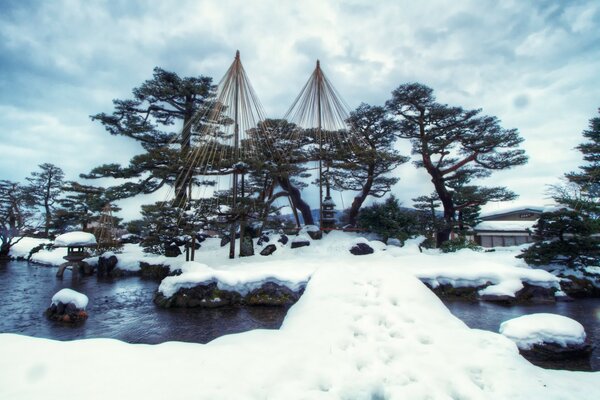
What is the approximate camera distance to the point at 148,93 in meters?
17.9

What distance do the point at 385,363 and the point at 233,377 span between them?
207cm

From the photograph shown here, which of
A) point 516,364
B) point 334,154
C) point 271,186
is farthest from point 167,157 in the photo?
point 516,364

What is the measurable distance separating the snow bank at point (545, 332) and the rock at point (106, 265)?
17.2m

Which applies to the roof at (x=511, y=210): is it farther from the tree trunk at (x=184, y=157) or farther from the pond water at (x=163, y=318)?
the tree trunk at (x=184, y=157)

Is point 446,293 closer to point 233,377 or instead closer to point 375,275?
point 375,275

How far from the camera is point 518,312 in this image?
7664 millimetres

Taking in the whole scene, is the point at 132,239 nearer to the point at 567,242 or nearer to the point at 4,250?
the point at 4,250

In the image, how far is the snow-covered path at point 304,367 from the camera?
2889 mm

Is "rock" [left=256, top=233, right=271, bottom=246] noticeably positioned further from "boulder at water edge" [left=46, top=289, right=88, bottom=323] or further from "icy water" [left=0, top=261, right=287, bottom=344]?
"boulder at water edge" [left=46, top=289, right=88, bottom=323]

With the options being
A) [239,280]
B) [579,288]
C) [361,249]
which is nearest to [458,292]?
[579,288]

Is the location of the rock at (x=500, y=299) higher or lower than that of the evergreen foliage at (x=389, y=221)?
lower

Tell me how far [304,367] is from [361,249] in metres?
10.4

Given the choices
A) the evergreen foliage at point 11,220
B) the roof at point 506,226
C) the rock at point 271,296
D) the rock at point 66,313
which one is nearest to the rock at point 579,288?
the rock at point 271,296

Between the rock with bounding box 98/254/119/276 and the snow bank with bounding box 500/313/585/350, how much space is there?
1720 cm
